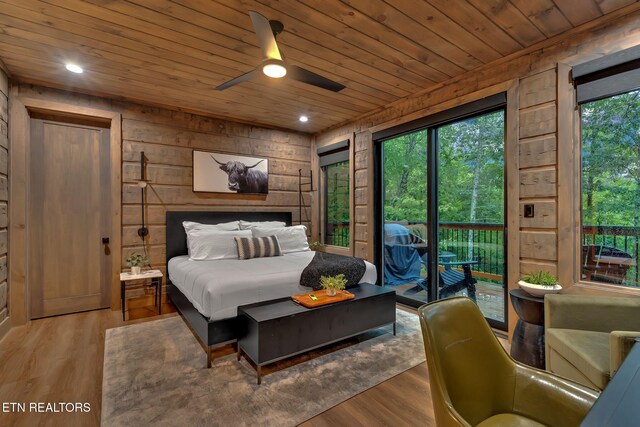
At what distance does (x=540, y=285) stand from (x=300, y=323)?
1883 mm

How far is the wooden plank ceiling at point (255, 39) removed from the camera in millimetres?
2111

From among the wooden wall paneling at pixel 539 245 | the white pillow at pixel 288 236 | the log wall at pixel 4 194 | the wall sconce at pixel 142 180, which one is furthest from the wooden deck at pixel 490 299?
the log wall at pixel 4 194

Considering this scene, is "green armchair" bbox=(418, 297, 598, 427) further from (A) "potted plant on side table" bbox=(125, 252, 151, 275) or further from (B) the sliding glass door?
(A) "potted plant on side table" bbox=(125, 252, 151, 275)

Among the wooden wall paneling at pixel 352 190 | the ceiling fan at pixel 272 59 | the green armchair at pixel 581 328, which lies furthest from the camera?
the wooden wall paneling at pixel 352 190

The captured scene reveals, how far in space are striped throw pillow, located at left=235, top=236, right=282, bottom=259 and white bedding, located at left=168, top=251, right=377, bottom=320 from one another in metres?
0.26

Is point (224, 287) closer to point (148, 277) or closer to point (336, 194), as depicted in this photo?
point (148, 277)

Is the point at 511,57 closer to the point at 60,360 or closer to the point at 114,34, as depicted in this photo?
the point at 114,34

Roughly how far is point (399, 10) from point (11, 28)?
2.96 metres

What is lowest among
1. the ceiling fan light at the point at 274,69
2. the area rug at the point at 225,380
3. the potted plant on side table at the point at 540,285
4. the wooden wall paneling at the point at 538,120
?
the area rug at the point at 225,380

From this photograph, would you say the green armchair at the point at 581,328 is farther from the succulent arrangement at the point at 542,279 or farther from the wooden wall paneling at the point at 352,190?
the wooden wall paneling at the point at 352,190

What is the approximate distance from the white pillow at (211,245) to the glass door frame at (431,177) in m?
1.97

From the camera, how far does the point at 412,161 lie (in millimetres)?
3871

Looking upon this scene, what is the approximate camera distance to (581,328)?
1.93 metres

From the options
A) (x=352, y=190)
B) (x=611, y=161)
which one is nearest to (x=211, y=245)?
(x=352, y=190)
